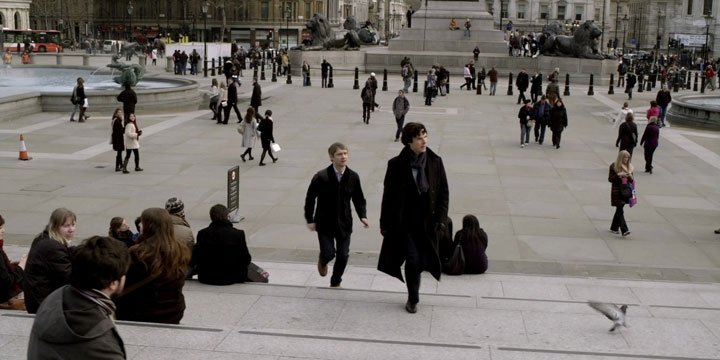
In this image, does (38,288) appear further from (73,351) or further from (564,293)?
(564,293)

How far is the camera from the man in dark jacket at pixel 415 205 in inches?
299

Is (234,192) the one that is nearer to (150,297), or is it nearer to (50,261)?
(50,261)

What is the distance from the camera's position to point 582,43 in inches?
1832

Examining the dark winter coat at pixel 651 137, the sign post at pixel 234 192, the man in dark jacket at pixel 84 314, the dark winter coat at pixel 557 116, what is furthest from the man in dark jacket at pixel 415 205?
the dark winter coat at pixel 557 116

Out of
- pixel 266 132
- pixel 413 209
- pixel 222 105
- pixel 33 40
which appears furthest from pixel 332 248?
pixel 33 40

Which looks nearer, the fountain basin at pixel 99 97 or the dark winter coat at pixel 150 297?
the dark winter coat at pixel 150 297

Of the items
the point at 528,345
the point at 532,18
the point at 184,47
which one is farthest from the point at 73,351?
the point at 532,18

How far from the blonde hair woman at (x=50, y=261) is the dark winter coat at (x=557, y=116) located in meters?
16.8

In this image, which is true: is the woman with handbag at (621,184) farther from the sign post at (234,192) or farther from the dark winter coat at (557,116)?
the dark winter coat at (557,116)

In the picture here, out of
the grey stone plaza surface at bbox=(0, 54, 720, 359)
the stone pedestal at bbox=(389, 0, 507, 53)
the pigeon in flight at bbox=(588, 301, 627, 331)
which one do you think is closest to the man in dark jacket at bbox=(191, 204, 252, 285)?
the grey stone plaza surface at bbox=(0, 54, 720, 359)

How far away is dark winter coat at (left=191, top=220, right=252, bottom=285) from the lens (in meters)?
8.88

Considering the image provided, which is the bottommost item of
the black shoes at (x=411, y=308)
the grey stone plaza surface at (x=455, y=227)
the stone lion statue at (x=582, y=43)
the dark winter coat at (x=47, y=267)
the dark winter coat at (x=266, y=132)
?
the grey stone plaza surface at (x=455, y=227)

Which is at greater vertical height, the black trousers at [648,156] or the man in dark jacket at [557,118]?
the man in dark jacket at [557,118]

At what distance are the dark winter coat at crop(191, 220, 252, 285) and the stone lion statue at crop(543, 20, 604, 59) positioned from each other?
39.8m
